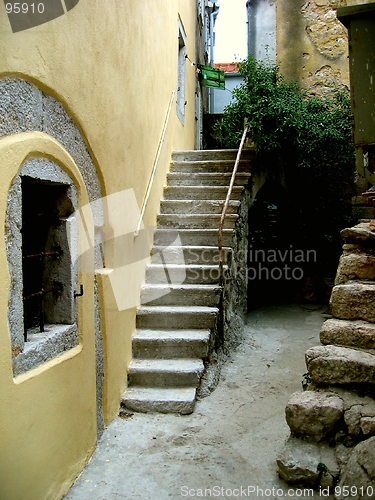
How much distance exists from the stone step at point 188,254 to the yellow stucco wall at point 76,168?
412 mm

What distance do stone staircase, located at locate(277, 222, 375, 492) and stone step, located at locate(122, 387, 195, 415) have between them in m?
1.27

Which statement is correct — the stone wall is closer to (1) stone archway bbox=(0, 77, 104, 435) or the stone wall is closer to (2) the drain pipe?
(2) the drain pipe

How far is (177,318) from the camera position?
4.91m

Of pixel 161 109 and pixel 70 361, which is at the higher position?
pixel 161 109

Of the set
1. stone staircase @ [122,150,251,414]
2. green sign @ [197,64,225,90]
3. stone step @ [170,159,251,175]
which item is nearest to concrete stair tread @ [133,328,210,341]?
stone staircase @ [122,150,251,414]

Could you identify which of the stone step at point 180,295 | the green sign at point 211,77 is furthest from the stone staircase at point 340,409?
the green sign at point 211,77

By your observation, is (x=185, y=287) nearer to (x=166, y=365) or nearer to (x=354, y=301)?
(x=166, y=365)

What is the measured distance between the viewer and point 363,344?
3211mm

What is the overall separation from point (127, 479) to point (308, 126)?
5.93 m

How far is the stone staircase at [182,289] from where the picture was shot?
431 centimetres

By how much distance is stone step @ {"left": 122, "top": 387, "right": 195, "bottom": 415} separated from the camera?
404cm

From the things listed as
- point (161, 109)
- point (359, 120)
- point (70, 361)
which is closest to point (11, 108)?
point (70, 361)

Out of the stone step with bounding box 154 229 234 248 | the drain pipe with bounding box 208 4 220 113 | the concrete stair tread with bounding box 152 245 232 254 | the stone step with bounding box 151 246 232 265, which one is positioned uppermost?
the drain pipe with bounding box 208 4 220 113

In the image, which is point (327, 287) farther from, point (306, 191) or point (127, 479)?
point (127, 479)
